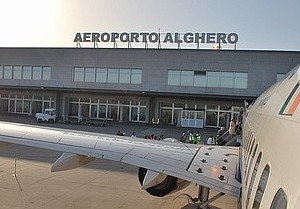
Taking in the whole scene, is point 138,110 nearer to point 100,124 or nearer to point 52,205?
point 100,124

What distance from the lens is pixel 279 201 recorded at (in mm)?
1890

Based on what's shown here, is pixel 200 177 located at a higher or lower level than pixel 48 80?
lower

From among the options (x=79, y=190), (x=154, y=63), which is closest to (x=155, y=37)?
(x=154, y=63)

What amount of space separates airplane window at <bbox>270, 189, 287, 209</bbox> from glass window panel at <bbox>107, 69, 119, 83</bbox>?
4638 cm

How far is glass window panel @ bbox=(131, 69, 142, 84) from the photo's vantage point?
47219 mm

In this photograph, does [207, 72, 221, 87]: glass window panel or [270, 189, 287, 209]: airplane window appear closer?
[270, 189, 287, 209]: airplane window

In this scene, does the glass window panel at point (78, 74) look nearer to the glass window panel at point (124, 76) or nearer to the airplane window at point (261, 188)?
the glass window panel at point (124, 76)

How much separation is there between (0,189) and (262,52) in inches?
1537

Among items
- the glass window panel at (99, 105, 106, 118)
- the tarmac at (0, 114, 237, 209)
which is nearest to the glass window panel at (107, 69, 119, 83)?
the glass window panel at (99, 105, 106, 118)

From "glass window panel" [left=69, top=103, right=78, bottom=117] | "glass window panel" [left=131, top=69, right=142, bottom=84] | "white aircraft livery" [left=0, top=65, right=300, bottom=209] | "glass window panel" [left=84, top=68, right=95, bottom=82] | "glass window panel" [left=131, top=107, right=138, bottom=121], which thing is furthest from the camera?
"glass window panel" [left=69, top=103, right=78, bottom=117]

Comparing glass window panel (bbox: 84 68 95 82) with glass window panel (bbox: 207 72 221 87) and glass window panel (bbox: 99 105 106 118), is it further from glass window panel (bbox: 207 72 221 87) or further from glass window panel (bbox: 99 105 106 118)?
glass window panel (bbox: 207 72 221 87)

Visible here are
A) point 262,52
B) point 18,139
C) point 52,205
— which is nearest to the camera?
point 18,139

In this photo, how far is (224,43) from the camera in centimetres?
4712

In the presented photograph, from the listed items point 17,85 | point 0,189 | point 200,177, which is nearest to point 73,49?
point 17,85
